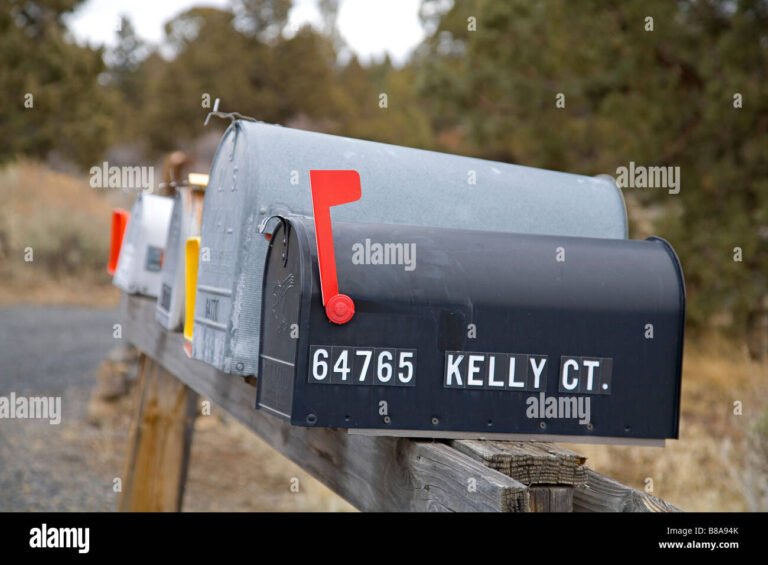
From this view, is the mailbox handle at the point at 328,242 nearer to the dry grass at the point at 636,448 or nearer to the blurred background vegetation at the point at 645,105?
the dry grass at the point at 636,448

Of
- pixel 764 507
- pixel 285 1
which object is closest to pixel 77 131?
pixel 285 1

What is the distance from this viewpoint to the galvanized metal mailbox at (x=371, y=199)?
6.35ft

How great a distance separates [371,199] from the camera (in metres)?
1.91

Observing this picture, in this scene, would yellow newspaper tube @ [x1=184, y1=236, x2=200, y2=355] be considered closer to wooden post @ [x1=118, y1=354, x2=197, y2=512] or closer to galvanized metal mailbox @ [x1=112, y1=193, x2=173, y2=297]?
galvanized metal mailbox @ [x1=112, y1=193, x2=173, y2=297]

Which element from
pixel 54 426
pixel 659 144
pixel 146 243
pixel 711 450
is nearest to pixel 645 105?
pixel 659 144

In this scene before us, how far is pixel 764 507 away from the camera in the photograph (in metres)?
4.31

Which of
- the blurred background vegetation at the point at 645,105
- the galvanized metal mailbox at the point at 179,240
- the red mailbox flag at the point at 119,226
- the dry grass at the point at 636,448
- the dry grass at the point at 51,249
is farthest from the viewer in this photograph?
the dry grass at the point at 51,249

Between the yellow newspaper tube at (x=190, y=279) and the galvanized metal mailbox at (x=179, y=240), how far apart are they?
0.54 feet

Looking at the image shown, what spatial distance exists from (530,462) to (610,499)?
0.48 ft

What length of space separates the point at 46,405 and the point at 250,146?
23.4 feet

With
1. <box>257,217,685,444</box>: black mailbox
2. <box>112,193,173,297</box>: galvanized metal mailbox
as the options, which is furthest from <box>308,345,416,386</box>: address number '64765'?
<box>112,193,173,297</box>: galvanized metal mailbox

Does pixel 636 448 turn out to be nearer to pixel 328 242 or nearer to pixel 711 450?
pixel 711 450
